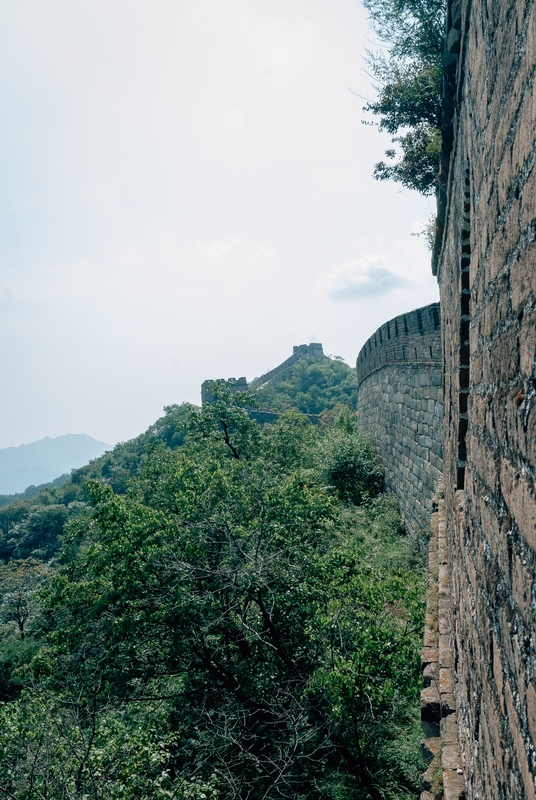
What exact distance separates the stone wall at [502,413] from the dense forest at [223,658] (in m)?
3.21

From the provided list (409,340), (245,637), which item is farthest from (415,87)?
(245,637)

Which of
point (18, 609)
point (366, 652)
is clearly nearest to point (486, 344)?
point (366, 652)

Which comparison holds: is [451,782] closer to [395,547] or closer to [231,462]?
[395,547]

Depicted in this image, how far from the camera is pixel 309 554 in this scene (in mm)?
6785

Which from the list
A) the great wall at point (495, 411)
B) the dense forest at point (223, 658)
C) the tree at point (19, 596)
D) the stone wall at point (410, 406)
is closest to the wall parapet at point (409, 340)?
the stone wall at point (410, 406)

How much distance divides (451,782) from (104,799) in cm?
379

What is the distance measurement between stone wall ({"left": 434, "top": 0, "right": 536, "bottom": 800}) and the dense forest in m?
3.21

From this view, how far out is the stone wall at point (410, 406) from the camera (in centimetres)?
737

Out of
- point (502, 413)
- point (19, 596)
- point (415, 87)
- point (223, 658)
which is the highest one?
point (415, 87)

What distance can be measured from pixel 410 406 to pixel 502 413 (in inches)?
328

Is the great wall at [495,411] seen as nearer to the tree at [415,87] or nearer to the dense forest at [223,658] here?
the dense forest at [223,658]

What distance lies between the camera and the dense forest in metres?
5.06

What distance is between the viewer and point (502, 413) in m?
1.23

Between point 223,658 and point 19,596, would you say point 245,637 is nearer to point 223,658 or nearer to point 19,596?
point 223,658
